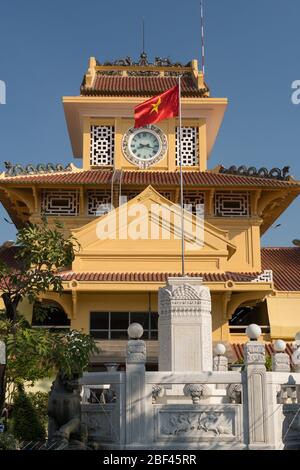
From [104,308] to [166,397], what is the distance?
1011cm

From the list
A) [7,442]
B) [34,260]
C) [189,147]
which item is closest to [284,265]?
[189,147]

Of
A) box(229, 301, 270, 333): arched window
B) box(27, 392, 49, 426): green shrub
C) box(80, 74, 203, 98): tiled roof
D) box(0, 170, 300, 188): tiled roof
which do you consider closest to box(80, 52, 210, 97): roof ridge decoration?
box(80, 74, 203, 98): tiled roof

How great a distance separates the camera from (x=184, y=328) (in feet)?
45.9

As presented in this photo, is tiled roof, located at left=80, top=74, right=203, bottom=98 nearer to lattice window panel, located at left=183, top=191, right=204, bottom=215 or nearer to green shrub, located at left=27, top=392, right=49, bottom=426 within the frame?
lattice window panel, located at left=183, top=191, right=204, bottom=215

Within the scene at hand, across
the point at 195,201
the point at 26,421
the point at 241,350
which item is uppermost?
the point at 195,201

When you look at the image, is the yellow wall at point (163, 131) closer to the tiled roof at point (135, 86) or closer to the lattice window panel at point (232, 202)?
the tiled roof at point (135, 86)

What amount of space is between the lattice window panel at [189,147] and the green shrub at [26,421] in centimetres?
1387

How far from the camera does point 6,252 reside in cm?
2622

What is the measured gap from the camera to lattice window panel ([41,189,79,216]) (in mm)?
25406

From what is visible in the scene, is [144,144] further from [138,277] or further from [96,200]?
[138,277]

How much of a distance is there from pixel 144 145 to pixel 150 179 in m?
2.78

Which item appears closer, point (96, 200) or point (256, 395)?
point (256, 395)

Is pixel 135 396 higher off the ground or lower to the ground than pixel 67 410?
higher

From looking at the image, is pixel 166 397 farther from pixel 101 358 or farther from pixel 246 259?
pixel 246 259
